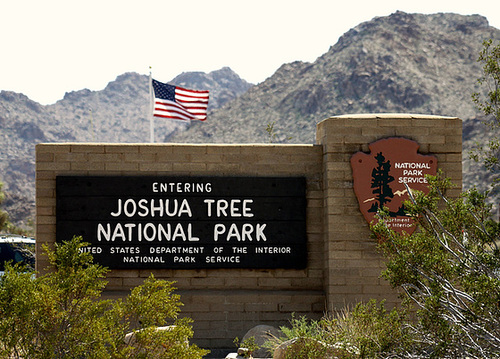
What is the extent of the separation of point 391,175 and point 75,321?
6.36 meters

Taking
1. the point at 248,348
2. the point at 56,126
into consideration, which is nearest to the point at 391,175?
the point at 248,348

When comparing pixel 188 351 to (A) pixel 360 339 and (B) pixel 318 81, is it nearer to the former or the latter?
(A) pixel 360 339

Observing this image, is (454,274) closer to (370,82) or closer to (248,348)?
(248,348)

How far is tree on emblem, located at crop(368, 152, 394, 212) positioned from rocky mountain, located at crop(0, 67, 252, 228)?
3418 inches

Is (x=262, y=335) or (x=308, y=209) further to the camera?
(x=308, y=209)

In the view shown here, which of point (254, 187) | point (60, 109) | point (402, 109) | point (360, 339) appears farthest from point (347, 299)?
point (60, 109)

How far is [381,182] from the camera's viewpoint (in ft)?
40.4

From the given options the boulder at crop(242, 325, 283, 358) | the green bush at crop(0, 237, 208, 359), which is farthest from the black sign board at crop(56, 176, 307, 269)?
the green bush at crop(0, 237, 208, 359)

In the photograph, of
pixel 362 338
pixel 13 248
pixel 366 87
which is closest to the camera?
pixel 362 338

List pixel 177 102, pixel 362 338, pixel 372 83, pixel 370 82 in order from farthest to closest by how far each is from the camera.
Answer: pixel 372 83 < pixel 370 82 < pixel 177 102 < pixel 362 338

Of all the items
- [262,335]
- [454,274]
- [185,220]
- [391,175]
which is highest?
[391,175]

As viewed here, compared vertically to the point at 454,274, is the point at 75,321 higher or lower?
lower

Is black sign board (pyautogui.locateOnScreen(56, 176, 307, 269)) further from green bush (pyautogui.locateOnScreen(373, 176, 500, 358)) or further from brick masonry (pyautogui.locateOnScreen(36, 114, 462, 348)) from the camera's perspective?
green bush (pyautogui.locateOnScreen(373, 176, 500, 358))

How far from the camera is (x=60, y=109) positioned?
172750 millimetres
